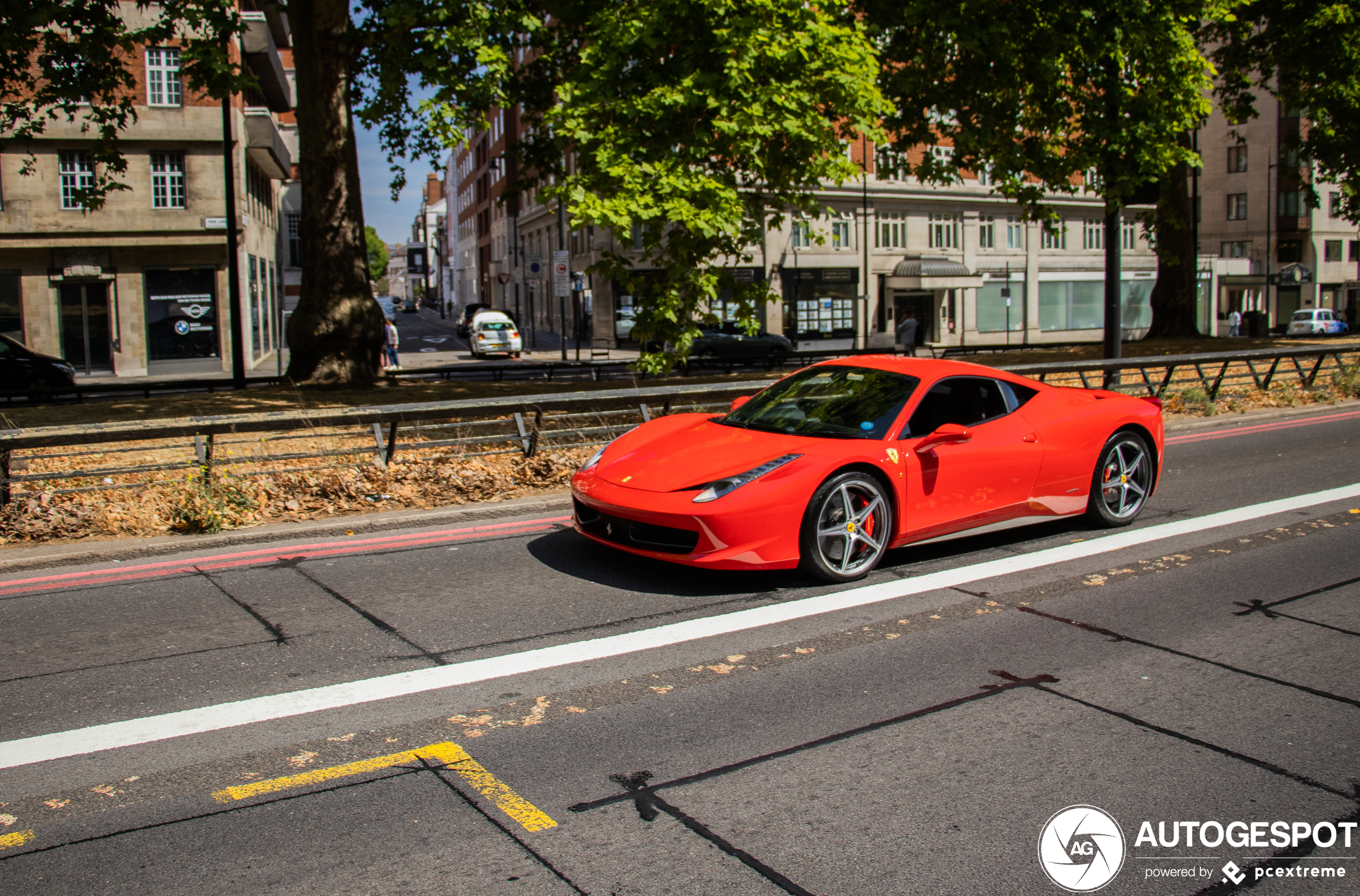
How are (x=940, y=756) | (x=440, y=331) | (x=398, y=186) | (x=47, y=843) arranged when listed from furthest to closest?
(x=440, y=331)
(x=398, y=186)
(x=940, y=756)
(x=47, y=843)

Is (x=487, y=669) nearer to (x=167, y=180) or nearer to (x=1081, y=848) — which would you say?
(x=1081, y=848)

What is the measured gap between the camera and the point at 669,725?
433 cm

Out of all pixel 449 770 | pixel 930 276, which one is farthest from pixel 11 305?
pixel 930 276

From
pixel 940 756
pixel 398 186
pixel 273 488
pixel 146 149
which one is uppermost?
pixel 146 149

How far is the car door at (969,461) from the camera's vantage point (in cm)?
670

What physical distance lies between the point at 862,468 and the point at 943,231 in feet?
164

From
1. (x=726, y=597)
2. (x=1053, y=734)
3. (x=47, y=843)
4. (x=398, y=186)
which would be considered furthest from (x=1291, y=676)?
(x=398, y=186)

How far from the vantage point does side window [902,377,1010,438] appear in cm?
691

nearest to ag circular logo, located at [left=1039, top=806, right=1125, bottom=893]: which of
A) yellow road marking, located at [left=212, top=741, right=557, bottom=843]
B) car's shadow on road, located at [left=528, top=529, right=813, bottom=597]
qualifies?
yellow road marking, located at [left=212, top=741, right=557, bottom=843]

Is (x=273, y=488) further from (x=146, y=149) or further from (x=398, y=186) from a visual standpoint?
(x=146, y=149)

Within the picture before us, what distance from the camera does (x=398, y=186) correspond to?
A: 2064 centimetres

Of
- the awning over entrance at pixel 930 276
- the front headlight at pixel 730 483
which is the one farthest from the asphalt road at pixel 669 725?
the awning over entrance at pixel 930 276

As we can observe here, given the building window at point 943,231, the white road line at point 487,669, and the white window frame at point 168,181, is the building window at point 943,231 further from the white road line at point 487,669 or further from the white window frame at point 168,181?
the white road line at point 487,669

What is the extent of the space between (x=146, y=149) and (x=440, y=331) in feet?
122
